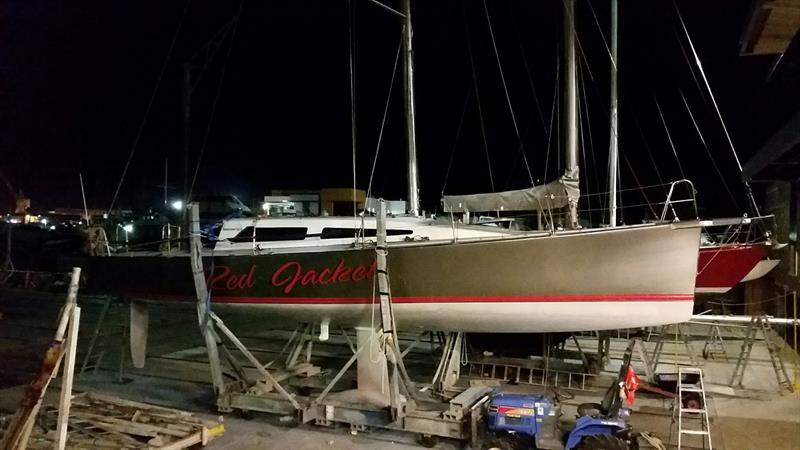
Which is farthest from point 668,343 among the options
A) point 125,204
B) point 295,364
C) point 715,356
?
point 125,204

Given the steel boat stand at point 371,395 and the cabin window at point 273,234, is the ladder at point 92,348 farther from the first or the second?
the steel boat stand at point 371,395

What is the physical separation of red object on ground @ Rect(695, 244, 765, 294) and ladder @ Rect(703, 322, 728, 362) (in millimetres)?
1178

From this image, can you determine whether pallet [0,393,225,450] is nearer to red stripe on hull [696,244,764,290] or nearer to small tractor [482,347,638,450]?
small tractor [482,347,638,450]

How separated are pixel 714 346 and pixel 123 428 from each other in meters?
11.5

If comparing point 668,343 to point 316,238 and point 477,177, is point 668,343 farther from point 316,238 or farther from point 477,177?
point 477,177

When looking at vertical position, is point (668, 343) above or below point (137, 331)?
below

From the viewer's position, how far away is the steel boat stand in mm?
6844

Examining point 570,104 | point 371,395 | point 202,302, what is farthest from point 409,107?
point 371,395

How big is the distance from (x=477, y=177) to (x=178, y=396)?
30478 mm

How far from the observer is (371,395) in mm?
7887

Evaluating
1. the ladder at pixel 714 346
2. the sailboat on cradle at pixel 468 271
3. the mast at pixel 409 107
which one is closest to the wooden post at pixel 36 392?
the sailboat on cradle at pixel 468 271

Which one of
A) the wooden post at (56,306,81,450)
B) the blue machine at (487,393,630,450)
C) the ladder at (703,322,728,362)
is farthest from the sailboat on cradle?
the ladder at (703,322,728,362)

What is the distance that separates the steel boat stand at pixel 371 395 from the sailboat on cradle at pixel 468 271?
56 centimetres

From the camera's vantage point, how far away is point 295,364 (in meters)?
9.85
